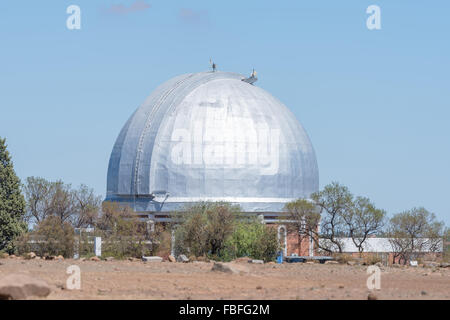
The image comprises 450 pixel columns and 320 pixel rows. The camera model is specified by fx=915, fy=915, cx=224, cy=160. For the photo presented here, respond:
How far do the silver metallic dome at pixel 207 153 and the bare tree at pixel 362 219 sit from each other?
8325 millimetres

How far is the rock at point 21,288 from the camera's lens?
16.9 meters

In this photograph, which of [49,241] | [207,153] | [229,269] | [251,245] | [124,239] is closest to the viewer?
[229,269]

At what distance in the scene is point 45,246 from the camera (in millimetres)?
42781

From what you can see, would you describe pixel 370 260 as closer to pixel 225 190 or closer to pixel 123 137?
pixel 225 190

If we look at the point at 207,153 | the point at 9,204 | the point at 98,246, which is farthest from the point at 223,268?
the point at 207,153

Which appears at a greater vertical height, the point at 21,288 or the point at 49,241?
the point at 21,288

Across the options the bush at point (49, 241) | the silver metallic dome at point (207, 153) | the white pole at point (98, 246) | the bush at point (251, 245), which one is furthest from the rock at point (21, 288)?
the silver metallic dome at point (207, 153)

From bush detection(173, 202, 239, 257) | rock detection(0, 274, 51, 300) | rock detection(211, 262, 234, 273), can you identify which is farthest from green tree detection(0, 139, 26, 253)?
rock detection(0, 274, 51, 300)

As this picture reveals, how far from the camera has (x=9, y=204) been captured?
48.8 meters

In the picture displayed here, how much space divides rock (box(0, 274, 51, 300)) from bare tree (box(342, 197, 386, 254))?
116ft

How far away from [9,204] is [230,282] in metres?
28.8

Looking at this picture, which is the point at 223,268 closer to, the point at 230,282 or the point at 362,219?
the point at 230,282

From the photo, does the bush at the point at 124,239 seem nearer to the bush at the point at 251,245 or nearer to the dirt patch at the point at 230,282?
the bush at the point at 251,245
